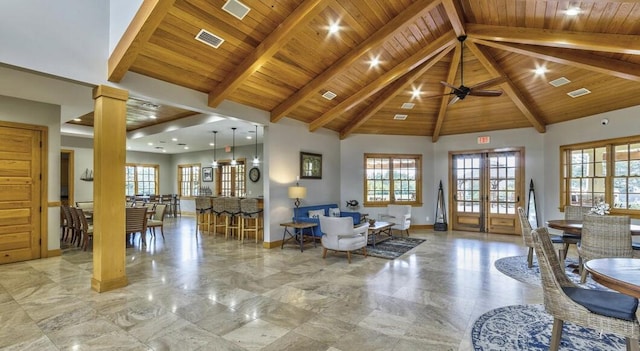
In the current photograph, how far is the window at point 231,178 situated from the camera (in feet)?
37.4

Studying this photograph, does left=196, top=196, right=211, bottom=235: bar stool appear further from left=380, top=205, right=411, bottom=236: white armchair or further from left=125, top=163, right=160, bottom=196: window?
left=125, top=163, right=160, bottom=196: window

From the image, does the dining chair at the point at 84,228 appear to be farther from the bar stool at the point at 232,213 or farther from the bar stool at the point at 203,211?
the bar stool at the point at 232,213

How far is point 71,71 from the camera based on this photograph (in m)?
3.63

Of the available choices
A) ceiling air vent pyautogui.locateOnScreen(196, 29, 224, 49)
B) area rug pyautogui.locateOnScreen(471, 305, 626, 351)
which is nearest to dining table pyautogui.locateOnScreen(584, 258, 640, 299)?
area rug pyautogui.locateOnScreen(471, 305, 626, 351)

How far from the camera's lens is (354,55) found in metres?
5.03

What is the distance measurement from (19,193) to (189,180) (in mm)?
7699

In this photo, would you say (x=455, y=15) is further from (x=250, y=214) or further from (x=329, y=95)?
(x=250, y=214)

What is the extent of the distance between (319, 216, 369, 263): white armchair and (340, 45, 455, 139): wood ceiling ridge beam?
9.91 ft

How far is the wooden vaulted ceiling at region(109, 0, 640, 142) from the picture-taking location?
3844 millimetres

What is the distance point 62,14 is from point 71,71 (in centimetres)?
63

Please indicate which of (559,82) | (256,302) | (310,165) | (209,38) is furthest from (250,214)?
(559,82)

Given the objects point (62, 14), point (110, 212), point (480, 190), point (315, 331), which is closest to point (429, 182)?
point (480, 190)

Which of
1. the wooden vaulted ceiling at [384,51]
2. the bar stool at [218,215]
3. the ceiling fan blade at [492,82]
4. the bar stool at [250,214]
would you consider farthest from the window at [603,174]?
the bar stool at [218,215]

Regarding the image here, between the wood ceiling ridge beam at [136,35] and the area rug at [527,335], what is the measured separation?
14.2ft
